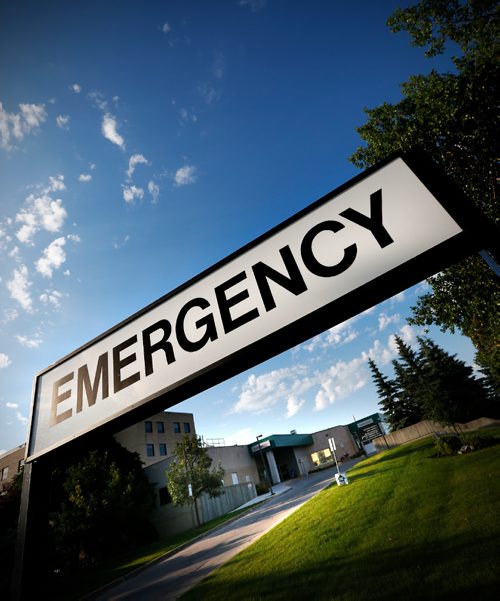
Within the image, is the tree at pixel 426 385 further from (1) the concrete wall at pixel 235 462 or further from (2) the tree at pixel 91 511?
(2) the tree at pixel 91 511

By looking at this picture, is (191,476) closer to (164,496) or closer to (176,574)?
(164,496)

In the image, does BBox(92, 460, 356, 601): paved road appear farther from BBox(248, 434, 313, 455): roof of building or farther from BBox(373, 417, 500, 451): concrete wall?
BBox(248, 434, 313, 455): roof of building

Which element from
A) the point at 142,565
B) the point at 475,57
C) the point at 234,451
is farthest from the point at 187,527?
the point at 475,57

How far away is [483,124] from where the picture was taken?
10.6 metres

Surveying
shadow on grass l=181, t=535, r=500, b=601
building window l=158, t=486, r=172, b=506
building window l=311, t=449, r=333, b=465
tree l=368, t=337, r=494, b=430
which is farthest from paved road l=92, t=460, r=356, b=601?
building window l=311, t=449, r=333, b=465

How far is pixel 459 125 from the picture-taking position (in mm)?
11047

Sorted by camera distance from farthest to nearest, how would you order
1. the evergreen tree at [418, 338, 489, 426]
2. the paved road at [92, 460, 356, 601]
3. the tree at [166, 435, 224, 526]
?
1. the evergreen tree at [418, 338, 489, 426]
2. the tree at [166, 435, 224, 526]
3. the paved road at [92, 460, 356, 601]

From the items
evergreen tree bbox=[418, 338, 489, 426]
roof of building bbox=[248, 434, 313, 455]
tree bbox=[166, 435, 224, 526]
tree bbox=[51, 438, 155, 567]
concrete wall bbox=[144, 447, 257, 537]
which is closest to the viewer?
tree bbox=[51, 438, 155, 567]

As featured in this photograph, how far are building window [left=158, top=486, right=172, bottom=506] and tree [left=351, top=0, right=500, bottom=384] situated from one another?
28869mm

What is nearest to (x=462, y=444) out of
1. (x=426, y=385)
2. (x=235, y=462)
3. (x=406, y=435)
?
(x=426, y=385)

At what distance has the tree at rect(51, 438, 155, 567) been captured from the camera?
69.4 ft

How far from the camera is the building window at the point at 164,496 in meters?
29.4

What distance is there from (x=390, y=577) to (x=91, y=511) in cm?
2301

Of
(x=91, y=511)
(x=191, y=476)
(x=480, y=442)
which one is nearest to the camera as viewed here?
(x=480, y=442)
